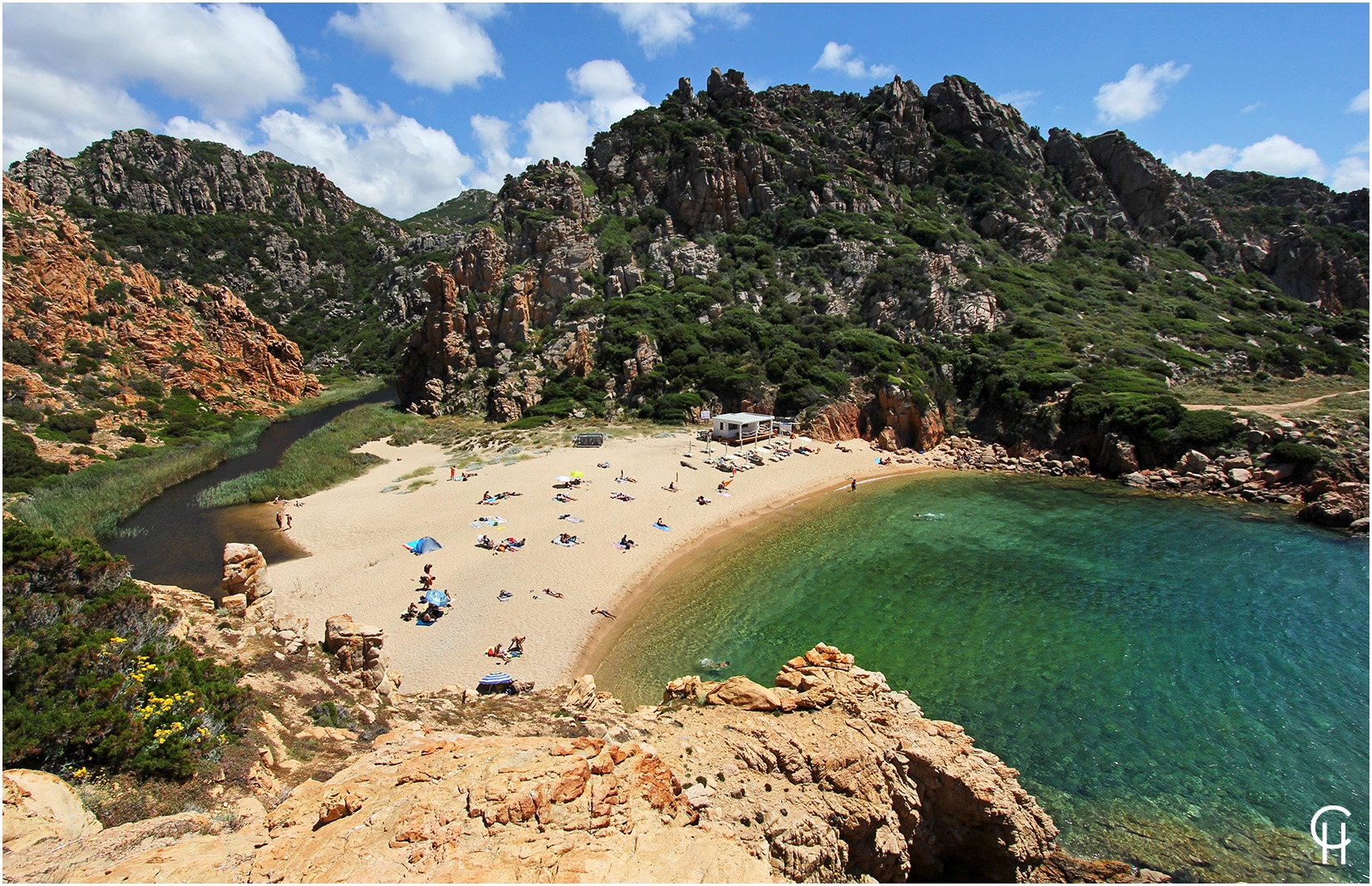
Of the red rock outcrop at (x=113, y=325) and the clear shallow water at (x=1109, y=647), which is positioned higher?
the red rock outcrop at (x=113, y=325)

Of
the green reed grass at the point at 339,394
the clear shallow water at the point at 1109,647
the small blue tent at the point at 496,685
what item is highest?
the green reed grass at the point at 339,394

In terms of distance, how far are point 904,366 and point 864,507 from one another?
1941cm

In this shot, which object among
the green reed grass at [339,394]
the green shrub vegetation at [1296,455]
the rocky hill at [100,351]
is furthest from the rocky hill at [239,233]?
the green shrub vegetation at [1296,455]

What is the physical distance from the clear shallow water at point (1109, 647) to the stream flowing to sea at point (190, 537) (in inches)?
606

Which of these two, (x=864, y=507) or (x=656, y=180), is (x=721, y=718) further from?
(x=656, y=180)

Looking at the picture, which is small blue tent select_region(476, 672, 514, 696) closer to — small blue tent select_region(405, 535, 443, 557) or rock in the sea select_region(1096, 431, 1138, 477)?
small blue tent select_region(405, 535, 443, 557)

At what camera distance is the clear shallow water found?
10.5m

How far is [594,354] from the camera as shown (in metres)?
48.2

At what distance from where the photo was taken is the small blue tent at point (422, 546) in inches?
787

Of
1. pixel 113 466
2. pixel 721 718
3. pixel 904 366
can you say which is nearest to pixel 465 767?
pixel 721 718

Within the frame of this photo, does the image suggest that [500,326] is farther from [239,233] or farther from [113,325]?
[239,233]

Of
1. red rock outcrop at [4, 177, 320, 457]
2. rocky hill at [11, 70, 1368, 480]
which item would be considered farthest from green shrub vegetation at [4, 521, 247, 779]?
rocky hill at [11, 70, 1368, 480]

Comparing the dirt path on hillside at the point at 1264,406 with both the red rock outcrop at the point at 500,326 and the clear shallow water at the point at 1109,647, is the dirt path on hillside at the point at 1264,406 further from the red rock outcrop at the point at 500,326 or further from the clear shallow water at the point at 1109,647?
the red rock outcrop at the point at 500,326

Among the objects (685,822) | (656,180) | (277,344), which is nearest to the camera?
(685,822)
